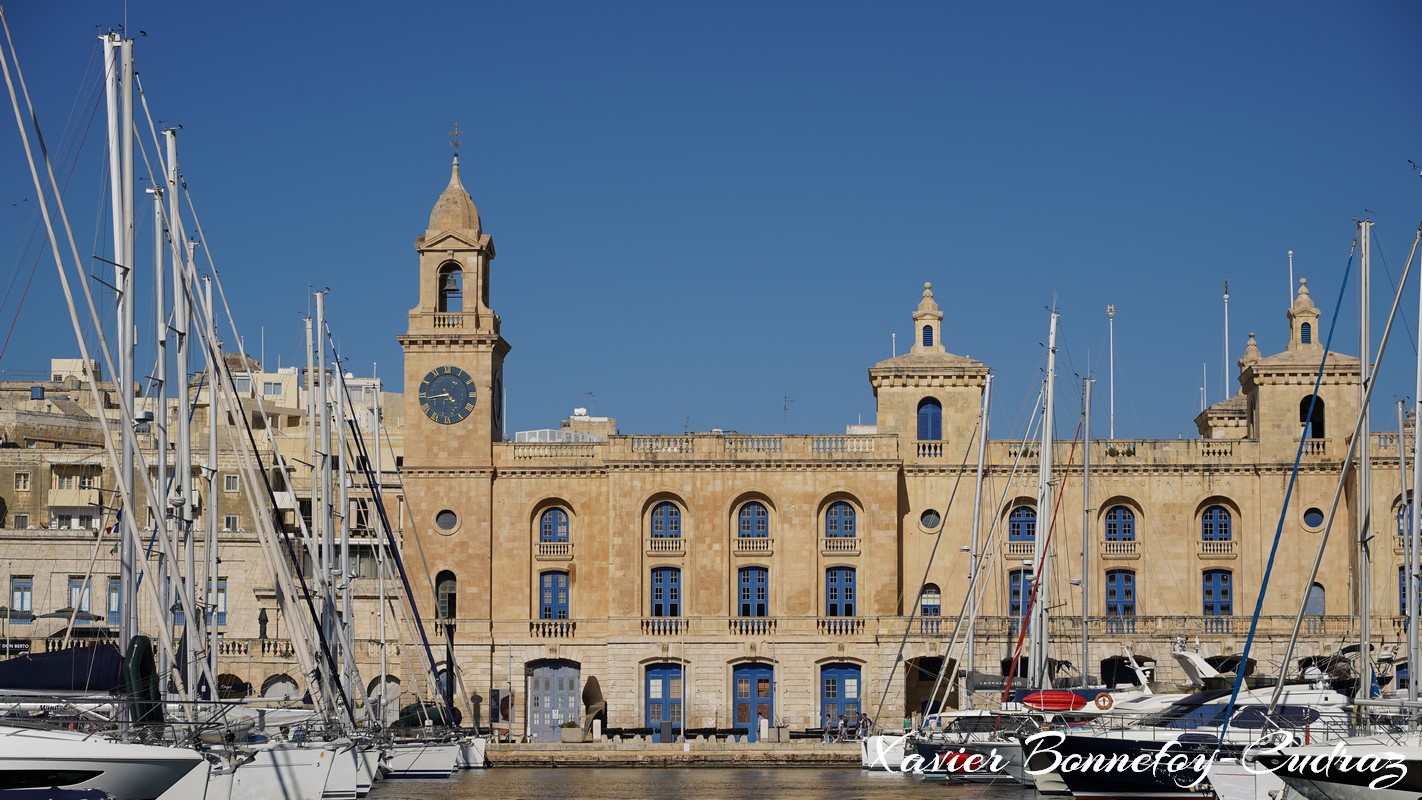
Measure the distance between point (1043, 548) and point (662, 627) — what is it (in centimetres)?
1295

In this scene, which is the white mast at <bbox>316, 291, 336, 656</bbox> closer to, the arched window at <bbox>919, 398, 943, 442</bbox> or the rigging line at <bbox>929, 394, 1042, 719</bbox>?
the rigging line at <bbox>929, 394, 1042, 719</bbox>

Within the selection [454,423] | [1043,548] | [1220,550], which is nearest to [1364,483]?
[1043,548]

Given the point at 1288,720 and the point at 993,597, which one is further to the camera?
the point at 993,597

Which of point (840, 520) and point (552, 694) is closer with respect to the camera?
point (552, 694)

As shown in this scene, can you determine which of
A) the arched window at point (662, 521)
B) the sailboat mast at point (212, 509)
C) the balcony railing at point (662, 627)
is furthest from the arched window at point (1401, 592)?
the sailboat mast at point (212, 509)

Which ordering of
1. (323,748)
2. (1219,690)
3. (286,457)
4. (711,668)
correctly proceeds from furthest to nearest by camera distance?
(286,457), (711,668), (1219,690), (323,748)

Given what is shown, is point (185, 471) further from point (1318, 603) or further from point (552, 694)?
point (1318, 603)

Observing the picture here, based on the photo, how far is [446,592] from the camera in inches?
2549

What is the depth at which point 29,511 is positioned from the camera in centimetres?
7462

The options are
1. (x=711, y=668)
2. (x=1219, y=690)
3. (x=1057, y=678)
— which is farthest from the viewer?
(x=711, y=668)

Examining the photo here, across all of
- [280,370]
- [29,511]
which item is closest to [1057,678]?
[29,511]

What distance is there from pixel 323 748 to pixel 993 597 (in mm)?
27923

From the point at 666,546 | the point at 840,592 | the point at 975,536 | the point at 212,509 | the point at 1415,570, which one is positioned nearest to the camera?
the point at 1415,570

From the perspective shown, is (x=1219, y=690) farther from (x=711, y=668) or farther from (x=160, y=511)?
(x=160, y=511)
